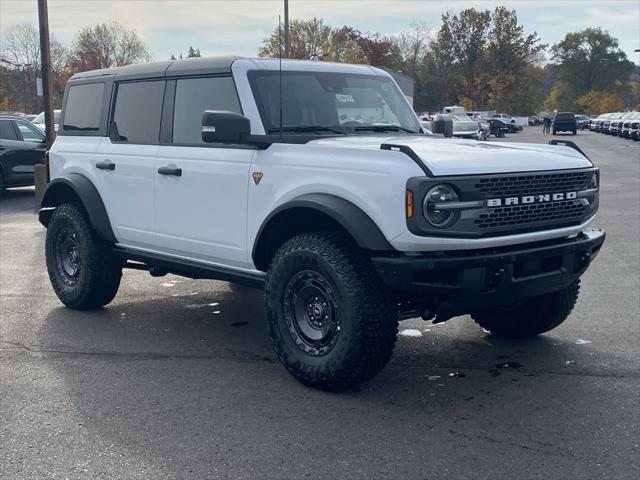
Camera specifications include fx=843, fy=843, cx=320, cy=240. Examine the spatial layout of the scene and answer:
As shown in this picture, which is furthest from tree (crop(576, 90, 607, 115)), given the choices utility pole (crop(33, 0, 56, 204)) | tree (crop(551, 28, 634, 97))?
utility pole (crop(33, 0, 56, 204))

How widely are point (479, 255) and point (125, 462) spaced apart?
83.8 inches

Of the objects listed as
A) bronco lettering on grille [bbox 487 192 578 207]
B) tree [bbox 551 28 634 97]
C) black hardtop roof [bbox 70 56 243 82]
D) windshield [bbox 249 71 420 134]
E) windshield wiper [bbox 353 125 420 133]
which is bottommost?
bronco lettering on grille [bbox 487 192 578 207]

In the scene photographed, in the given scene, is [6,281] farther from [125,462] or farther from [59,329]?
[125,462]

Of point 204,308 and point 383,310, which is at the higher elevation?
point 383,310

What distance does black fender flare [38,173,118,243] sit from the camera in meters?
6.76

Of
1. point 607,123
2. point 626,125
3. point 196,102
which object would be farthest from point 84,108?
point 607,123

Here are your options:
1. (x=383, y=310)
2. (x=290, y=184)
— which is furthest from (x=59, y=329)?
(x=383, y=310)

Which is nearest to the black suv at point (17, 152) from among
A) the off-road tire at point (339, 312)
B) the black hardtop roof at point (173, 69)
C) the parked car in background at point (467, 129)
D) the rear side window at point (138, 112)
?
the black hardtop roof at point (173, 69)

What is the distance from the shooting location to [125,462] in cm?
401

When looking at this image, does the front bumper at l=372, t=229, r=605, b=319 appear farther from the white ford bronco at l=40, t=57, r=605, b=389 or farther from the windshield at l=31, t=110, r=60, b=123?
the windshield at l=31, t=110, r=60, b=123

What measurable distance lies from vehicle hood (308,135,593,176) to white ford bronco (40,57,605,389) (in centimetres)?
1

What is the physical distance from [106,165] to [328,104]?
1.92 metres

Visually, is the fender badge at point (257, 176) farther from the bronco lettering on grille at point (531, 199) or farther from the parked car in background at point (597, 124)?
the parked car in background at point (597, 124)

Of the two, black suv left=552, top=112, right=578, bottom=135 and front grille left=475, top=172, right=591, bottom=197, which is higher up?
front grille left=475, top=172, right=591, bottom=197
